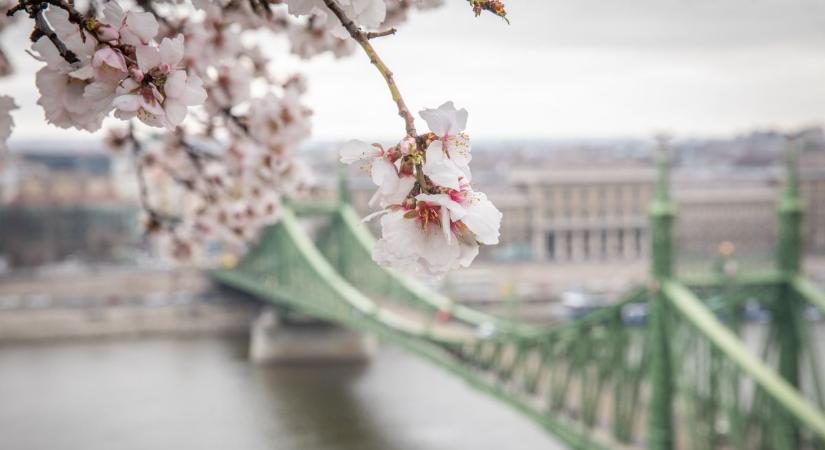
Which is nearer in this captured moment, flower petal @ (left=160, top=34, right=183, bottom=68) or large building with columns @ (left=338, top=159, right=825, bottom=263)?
flower petal @ (left=160, top=34, right=183, bottom=68)

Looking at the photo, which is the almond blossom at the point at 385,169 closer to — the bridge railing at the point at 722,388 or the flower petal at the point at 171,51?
the flower petal at the point at 171,51

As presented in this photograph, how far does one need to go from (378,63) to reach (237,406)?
1285 centimetres

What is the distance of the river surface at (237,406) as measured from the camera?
37.2ft

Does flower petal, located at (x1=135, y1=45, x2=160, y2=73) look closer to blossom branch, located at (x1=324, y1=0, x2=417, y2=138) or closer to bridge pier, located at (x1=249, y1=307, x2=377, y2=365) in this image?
blossom branch, located at (x1=324, y1=0, x2=417, y2=138)

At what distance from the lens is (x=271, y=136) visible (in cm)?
187

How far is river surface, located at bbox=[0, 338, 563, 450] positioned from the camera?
11.4 m

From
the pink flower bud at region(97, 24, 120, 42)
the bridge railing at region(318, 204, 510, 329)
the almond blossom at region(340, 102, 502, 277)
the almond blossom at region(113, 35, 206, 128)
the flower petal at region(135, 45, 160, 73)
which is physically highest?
the pink flower bud at region(97, 24, 120, 42)

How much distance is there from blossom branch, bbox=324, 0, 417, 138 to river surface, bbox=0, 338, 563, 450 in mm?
10043

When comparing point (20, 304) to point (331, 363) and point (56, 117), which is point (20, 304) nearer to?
point (331, 363)

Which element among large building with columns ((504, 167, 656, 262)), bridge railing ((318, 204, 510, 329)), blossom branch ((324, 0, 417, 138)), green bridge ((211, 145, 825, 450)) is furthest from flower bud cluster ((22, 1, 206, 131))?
large building with columns ((504, 167, 656, 262))

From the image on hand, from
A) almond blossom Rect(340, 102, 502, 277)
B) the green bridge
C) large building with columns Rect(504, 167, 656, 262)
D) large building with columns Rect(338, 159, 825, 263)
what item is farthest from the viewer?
large building with columns Rect(504, 167, 656, 262)

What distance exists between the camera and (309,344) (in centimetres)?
1670

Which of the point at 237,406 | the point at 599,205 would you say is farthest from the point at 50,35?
the point at 599,205

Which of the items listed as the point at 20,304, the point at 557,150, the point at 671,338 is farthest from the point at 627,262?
the point at 671,338
